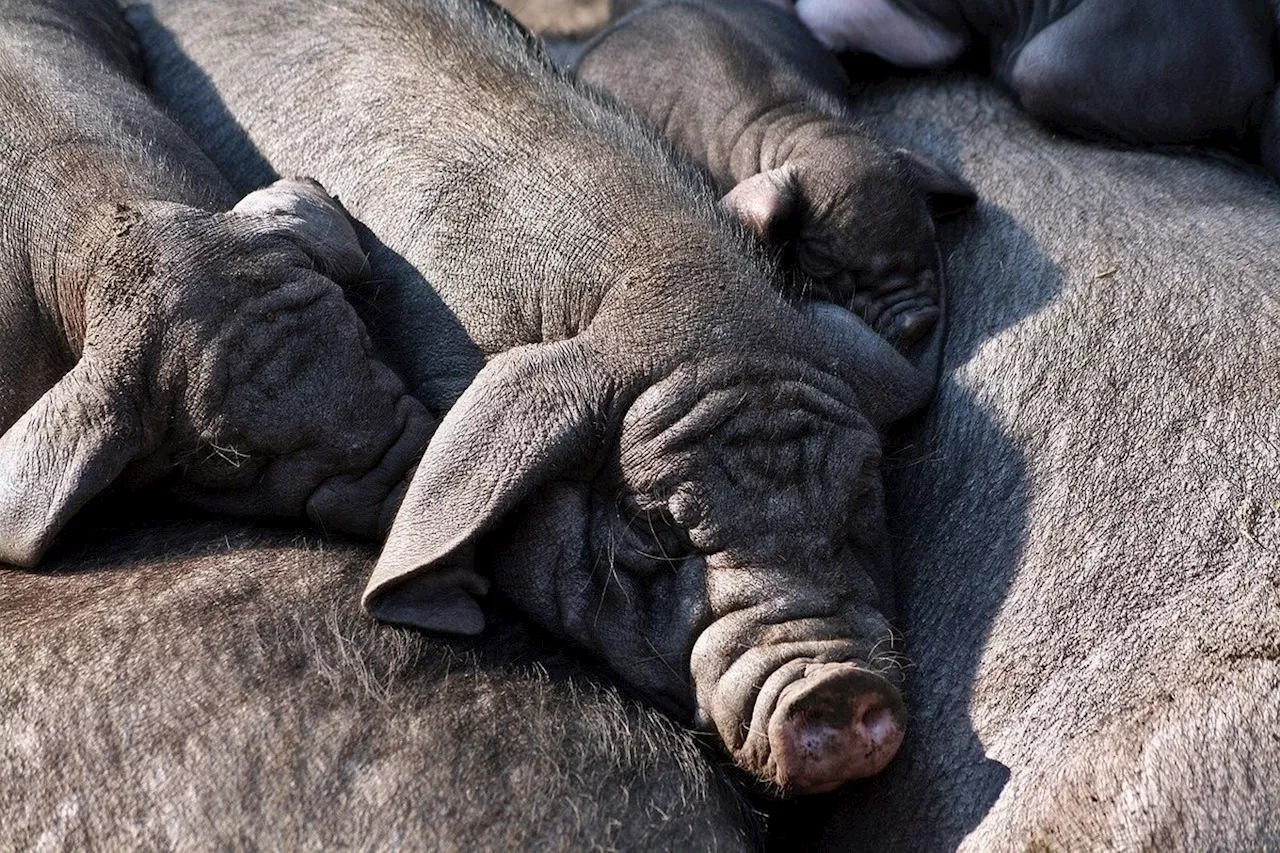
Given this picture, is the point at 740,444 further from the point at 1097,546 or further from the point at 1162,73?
the point at 1162,73

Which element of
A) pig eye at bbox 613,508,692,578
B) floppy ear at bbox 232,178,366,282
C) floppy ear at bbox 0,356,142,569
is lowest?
pig eye at bbox 613,508,692,578

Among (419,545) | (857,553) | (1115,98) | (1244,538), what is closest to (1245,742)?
(1244,538)

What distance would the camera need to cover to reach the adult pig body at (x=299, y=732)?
2875 mm

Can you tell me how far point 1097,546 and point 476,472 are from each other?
1269mm

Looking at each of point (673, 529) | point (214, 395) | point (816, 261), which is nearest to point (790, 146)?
point (816, 261)

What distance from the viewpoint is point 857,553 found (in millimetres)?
3303

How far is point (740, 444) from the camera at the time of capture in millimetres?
3174

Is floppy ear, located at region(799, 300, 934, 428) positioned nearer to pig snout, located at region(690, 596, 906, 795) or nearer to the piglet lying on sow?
pig snout, located at region(690, 596, 906, 795)

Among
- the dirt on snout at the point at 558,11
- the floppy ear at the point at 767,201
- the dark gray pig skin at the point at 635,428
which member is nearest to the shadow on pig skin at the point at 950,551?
the dark gray pig skin at the point at 635,428

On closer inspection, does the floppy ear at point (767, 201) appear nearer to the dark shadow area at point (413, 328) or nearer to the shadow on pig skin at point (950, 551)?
the shadow on pig skin at point (950, 551)

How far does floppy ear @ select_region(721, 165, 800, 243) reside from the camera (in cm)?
394

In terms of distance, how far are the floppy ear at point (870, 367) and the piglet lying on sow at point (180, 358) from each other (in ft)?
2.92

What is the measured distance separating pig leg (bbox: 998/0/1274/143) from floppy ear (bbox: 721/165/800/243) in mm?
1080

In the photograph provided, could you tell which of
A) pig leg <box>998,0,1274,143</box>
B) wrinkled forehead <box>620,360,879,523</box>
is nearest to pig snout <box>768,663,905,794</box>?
wrinkled forehead <box>620,360,879,523</box>
